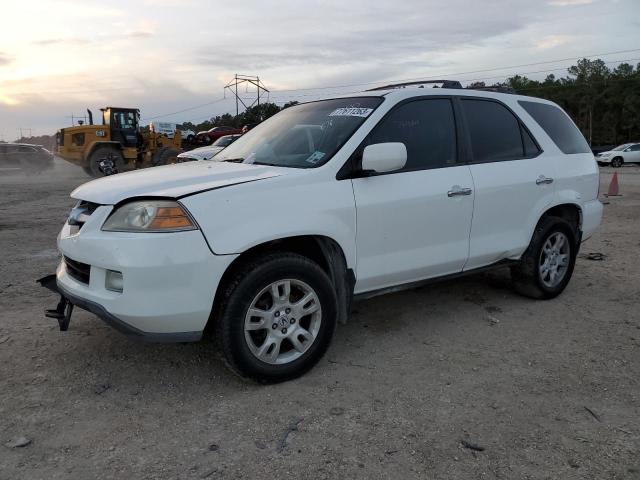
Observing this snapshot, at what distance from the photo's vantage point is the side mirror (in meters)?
3.41

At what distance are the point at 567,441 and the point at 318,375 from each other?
1.47 meters

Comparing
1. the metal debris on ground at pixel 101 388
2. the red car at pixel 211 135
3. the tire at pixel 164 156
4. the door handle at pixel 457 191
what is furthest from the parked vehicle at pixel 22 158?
the door handle at pixel 457 191

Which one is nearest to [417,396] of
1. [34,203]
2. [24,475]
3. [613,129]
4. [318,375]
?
[318,375]

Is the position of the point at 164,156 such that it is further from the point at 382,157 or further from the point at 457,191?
the point at 382,157

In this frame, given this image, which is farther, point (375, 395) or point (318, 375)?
point (318, 375)

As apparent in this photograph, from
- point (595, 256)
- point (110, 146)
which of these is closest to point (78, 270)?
point (595, 256)

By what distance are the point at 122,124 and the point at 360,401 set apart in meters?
20.6

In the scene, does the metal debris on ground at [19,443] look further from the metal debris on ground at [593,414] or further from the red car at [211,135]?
the red car at [211,135]

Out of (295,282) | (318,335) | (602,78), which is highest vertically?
(602,78)

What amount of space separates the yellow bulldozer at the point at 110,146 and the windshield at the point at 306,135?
56.8ft

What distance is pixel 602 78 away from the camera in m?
74.2

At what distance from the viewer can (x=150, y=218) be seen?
299cm

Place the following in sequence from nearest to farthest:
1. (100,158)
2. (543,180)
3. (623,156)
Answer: (543,180)
(100,158)
(623,156)

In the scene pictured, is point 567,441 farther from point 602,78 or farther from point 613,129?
point 602,78
